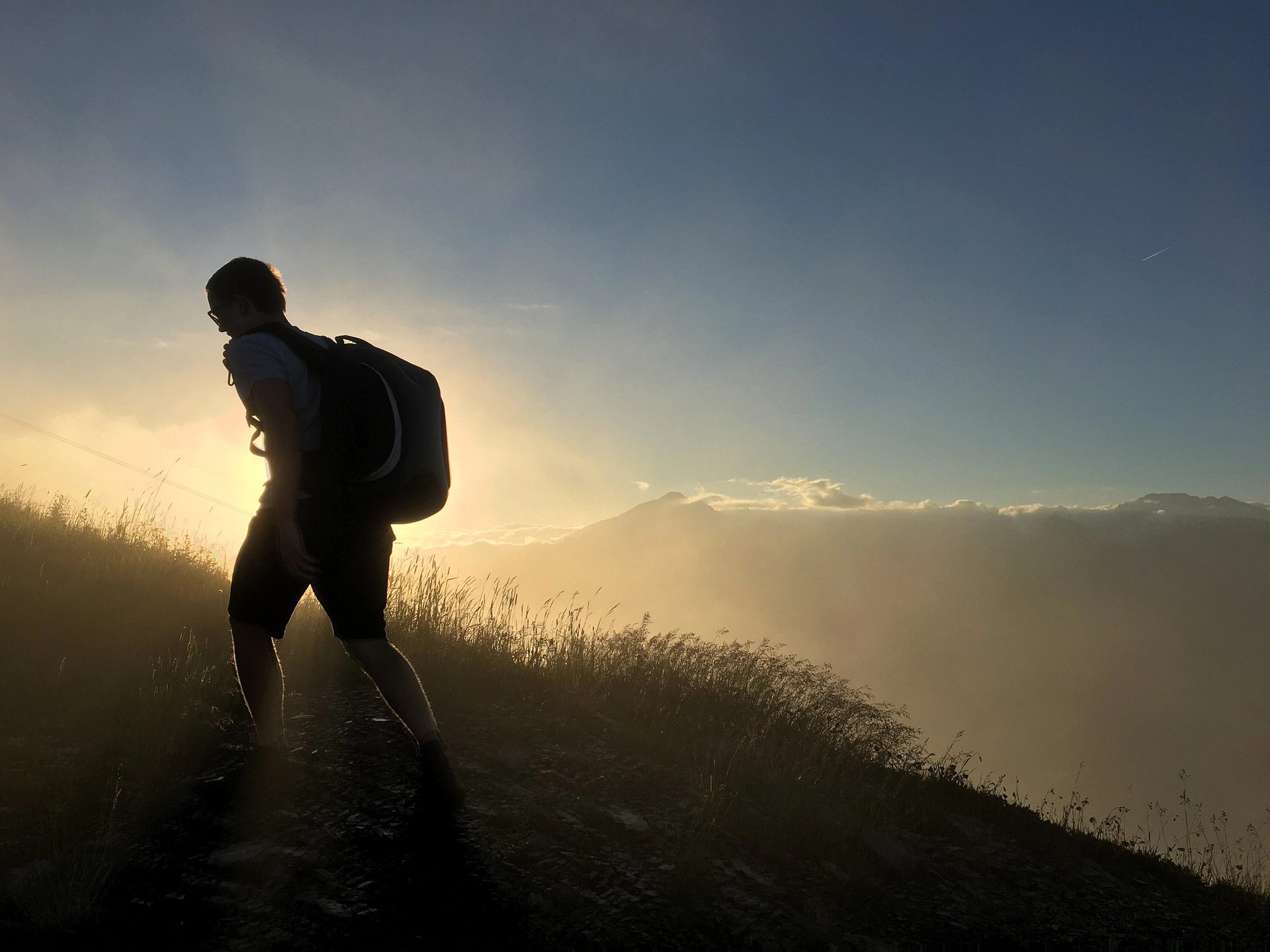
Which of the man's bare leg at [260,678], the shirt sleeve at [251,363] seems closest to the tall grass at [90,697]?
the man's bare leg at [260,678]

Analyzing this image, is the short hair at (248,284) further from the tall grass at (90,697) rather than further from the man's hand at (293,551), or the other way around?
the tall grass at (90,697)

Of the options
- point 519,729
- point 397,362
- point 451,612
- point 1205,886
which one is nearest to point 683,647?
point 451,612

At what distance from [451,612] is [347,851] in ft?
9.95

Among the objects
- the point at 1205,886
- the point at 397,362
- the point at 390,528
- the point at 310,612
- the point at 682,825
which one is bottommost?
the point at 1205,886

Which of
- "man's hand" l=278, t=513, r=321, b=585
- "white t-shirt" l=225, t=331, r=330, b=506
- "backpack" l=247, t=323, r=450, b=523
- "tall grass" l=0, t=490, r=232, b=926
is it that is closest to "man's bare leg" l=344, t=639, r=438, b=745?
"man's hand" l=278, t=513, r=321, b=585

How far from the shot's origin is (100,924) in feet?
5.86

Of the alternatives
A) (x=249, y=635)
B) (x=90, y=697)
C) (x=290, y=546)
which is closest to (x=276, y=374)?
(x=290, y=546)

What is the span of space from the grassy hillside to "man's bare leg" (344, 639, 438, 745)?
0.39m

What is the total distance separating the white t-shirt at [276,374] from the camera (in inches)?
82.9

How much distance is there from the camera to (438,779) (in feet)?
8.03

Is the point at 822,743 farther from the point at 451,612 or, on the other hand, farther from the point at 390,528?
the point at 390,528

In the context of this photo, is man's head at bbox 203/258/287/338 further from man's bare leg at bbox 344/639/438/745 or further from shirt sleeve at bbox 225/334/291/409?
man's bare leg at bbox 344/639/438/745

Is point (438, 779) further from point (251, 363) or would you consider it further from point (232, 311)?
point (232, 311)

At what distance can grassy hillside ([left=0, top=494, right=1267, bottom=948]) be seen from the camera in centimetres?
214
